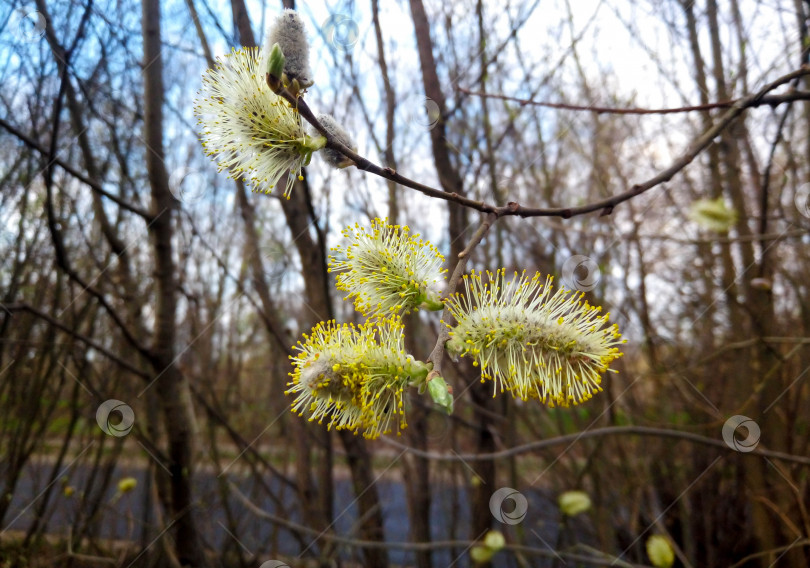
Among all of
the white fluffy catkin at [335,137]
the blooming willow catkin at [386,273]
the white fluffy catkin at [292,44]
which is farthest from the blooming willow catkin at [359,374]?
the white fluffy catkin at [292,44]

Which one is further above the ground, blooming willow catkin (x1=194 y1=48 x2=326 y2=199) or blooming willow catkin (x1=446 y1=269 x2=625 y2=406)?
blooming willow catkin (x1=194 y1=48 x2=326 y2=199)

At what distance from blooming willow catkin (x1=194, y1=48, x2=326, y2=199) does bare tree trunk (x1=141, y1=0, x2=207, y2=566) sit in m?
0.64

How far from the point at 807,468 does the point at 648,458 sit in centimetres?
71

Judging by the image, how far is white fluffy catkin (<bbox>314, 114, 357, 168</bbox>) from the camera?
817 millimetres

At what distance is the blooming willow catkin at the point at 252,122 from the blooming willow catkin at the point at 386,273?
14 cm

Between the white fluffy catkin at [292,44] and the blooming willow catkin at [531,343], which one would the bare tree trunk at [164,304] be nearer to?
the white fluffy catkin at [292,44]

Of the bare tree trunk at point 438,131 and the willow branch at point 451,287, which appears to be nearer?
the willow branch at point 451,287

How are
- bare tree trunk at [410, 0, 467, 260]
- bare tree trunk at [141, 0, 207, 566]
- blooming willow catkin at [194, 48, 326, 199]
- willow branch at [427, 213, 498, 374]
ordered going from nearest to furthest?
willow branch at [427, 213, 498, 374], blooming willow catkin at [194, 48, 326, 199], bare tree trunk at [141, 0, 207, 566], bare tree trunk at [410, 0, 467, 260]

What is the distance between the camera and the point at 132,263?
1649 mm

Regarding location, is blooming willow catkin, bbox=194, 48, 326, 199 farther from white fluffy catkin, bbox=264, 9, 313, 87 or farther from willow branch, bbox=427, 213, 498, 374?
willow branch, bbox=427, 213, 498, 374

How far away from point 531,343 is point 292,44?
545mm

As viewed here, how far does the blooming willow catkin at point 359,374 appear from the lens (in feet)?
2.45

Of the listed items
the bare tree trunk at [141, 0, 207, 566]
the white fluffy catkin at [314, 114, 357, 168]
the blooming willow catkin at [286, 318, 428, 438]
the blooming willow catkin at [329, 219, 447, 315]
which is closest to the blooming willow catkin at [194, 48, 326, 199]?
the white fluffy catkin at [314, 114, 357, 168]

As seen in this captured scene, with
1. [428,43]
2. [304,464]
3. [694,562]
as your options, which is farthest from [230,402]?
[694,562]
